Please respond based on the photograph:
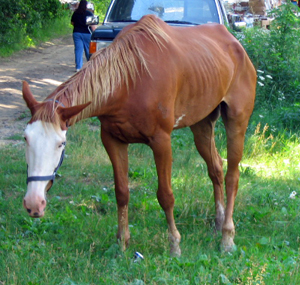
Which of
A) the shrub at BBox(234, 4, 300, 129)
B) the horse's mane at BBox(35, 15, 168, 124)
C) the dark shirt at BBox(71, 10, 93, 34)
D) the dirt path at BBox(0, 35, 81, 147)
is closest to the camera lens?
the horse's mane at BBox(35, 15, 168, 124)

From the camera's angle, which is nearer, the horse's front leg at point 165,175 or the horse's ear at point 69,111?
the horse's ear at point 69,111

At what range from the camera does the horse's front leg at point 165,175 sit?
362 cm

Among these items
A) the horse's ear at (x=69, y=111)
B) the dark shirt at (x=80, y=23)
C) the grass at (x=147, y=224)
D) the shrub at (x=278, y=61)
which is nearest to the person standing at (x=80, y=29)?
the dark shirt at (x=80, y=23)

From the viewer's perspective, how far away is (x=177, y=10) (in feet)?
25.2

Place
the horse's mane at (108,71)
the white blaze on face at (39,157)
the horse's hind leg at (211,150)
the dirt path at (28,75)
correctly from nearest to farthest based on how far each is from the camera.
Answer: the white blaze on face at (39,157) < the horse's mane at (108,71) < the horse's hind leg at (211,150) < the dirt path at (28,75)

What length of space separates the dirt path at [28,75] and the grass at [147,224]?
66.3 inches

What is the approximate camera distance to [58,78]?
11648 mm

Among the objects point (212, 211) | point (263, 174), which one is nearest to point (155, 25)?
point (212, 211)

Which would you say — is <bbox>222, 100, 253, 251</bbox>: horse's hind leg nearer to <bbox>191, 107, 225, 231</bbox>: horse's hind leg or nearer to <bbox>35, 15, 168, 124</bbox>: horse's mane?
<bbox>191, 107, 225, 231</bbox>: horse's hind leg

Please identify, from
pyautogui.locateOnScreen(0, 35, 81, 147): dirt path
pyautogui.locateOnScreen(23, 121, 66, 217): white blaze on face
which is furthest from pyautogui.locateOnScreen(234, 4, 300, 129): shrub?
pyautogui.locateOnScreen(23, 121, 66, 217): white blaze on face

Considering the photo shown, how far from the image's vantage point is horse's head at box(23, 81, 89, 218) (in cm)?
280

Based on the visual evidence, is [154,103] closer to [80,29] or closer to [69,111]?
[69,111]

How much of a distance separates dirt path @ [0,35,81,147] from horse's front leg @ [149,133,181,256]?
3.54 m

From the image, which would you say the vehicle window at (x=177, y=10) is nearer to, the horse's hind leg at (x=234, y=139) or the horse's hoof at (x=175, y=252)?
the horse's hind leg at (x=234, y=139)
